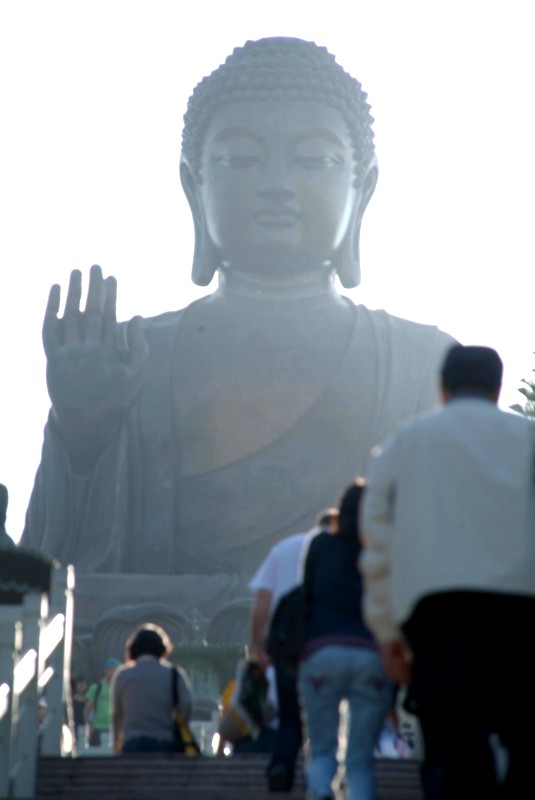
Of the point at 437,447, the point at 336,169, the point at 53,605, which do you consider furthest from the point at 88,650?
the point at 437,447

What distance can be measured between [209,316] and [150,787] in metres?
9.44

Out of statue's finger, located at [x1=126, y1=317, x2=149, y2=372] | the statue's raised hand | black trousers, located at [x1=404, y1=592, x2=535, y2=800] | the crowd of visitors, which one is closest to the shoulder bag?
the crowd of visitors

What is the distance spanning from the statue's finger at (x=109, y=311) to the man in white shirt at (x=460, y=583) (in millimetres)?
9751

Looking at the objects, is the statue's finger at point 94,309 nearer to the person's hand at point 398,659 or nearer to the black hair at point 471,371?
the black hair at point 471,371

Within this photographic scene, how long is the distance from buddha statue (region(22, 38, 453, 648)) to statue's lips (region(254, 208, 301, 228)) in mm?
14

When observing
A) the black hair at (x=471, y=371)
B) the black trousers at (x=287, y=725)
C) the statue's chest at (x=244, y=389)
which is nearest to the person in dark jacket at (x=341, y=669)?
the black trousers at (x=287, y=725)

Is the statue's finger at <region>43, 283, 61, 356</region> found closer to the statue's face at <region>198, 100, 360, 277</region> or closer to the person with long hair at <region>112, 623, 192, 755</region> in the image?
the statue's face at <region>198, 100, 360, 277</region>

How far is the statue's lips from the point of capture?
48.4 feet

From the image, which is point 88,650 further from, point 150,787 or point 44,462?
point 150,787

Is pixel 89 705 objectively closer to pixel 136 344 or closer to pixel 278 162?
pixel 136 344

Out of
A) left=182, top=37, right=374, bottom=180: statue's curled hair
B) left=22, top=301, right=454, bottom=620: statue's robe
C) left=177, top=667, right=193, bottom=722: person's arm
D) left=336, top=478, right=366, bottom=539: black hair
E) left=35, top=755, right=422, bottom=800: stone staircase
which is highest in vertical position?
left=182, top=37, right=374, bottom=180: statue's curled hair

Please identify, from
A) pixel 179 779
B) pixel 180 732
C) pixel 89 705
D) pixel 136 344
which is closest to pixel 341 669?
pixel 179 779

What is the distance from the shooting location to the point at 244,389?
14594mm

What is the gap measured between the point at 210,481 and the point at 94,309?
197 cm
